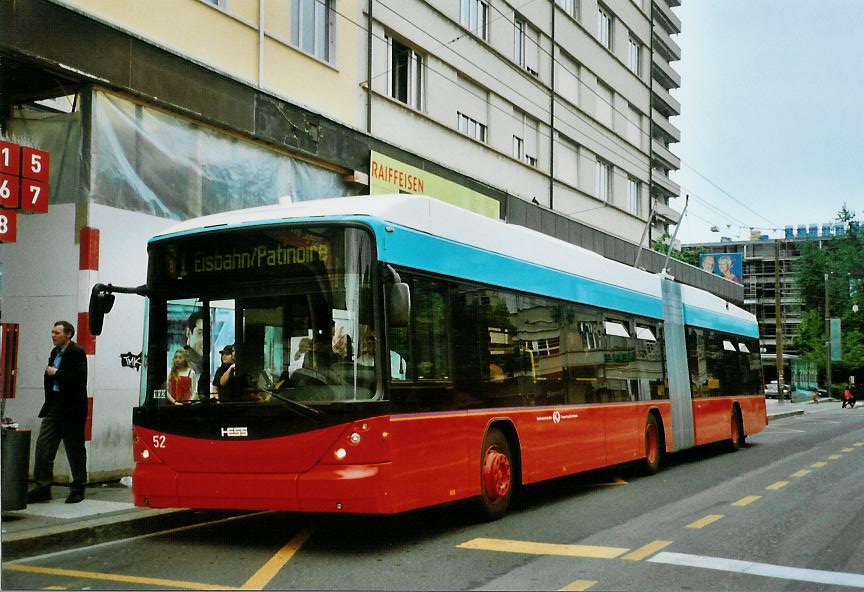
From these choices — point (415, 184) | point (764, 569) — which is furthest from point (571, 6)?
point (764, 569)

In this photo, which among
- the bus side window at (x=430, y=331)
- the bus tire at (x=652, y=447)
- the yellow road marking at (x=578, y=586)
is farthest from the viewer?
the bus tire at (x=652, y=447)

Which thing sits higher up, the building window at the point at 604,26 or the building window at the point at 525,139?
the building window at the point at 604,26

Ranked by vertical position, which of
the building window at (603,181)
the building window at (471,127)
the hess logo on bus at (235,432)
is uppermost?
the building window at (603,181)

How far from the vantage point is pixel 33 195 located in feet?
32.8

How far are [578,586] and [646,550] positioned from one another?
156 cm

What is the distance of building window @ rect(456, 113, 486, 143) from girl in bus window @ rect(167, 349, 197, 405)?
1569 centimetres

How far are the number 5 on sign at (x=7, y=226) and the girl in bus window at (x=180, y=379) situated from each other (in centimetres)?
179

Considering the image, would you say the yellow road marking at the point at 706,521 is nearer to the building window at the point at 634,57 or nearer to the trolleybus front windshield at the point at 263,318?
the trolleybus front windshield at the point at 263,318

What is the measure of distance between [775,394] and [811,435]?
Result: 4662 cm

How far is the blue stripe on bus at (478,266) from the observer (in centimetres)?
782

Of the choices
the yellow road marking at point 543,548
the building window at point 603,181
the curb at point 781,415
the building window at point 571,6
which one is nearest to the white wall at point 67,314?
the yellow road marking at point 543,548

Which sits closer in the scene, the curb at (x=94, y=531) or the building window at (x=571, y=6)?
the curb at (x=94, y=531)

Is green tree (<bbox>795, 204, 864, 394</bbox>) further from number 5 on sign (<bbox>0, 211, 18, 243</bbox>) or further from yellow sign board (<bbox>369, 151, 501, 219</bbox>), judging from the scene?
number 5 on sign (<bbox>0, 211, 18, 243</bbox>)

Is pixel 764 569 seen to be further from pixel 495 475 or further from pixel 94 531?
pixel 94 531
